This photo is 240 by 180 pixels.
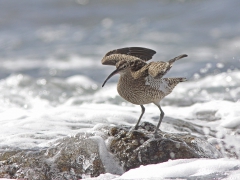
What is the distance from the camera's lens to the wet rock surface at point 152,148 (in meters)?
5.96

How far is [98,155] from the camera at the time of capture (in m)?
6.09

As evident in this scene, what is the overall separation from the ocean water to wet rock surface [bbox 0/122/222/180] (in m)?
0.38

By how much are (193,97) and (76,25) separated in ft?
26.3

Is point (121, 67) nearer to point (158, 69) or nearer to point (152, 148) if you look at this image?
point (158, 69)

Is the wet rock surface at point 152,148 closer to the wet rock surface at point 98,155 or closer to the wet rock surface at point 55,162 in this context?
the wet rock surface at point 98,155

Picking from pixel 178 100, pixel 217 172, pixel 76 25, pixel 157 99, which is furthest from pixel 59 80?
pixel 217 172

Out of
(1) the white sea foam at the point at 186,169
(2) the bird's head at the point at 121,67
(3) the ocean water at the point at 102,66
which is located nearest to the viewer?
(1) the white sea foam at the point at 186,169

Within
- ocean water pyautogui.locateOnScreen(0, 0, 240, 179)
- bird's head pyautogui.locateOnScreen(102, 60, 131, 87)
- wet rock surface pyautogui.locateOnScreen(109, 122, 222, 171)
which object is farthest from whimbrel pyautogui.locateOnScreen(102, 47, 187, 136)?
ocean water pyautogui.locateOnScreen(0, 0, 240, 179)

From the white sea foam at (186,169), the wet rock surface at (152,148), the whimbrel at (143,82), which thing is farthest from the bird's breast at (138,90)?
the white sea foam at (186,169)

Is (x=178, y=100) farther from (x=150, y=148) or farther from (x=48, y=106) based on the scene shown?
(x=150, y=148)

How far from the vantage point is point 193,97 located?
10.8 m

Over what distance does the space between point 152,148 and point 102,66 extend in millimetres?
8257

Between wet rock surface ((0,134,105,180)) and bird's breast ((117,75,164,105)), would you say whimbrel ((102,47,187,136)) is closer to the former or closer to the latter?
bird's breast ((117,75,164,105))

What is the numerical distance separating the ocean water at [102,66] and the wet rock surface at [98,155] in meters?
0.38
